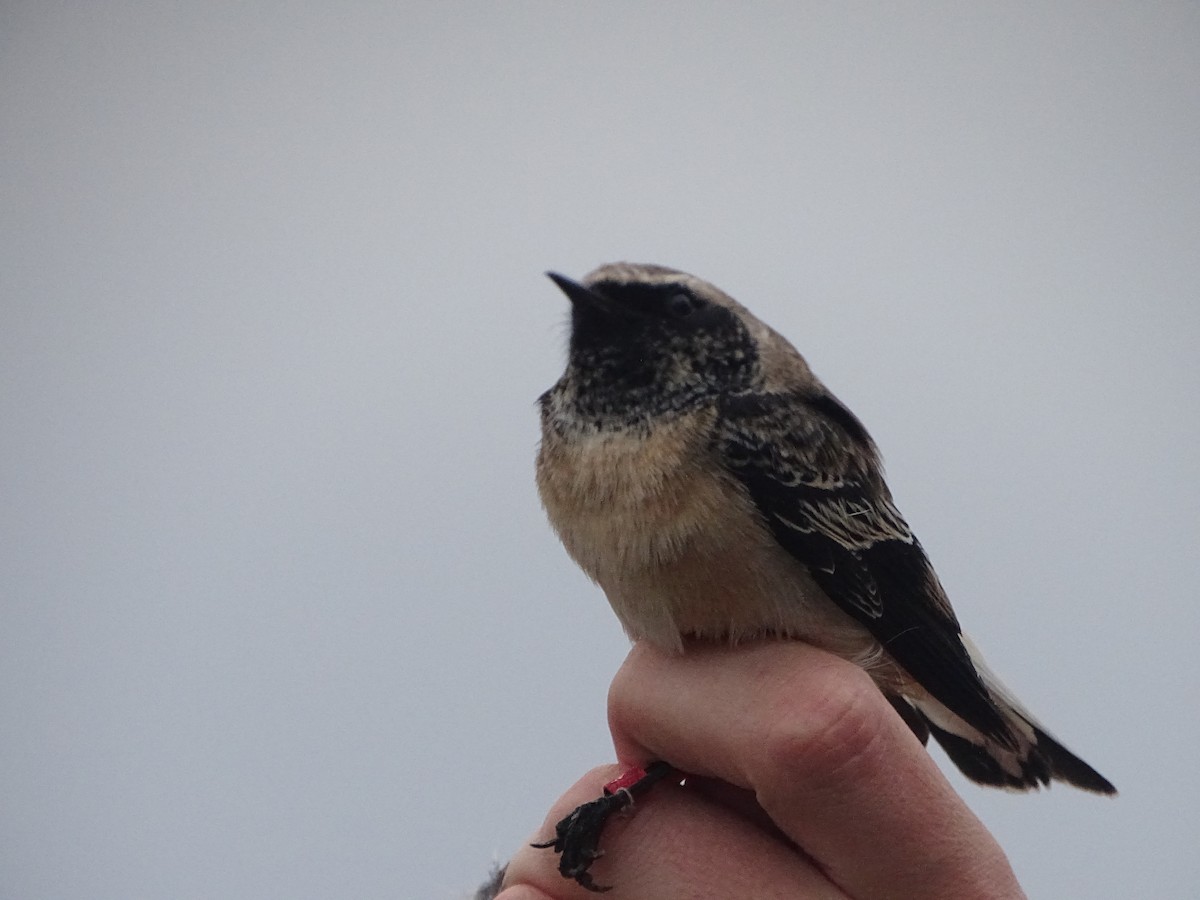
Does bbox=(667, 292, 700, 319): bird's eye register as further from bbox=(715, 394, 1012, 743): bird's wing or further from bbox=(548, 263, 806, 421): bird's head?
bbox=(715, 394, 1012, 743): bird's wing

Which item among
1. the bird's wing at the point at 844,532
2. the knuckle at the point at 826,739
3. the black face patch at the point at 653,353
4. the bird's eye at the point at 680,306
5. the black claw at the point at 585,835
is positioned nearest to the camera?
the knuckle at the point at 826,739

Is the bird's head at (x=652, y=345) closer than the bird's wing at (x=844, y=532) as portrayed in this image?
No

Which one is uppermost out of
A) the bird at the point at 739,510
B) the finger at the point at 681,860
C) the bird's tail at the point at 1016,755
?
the bird at the point at 739,510

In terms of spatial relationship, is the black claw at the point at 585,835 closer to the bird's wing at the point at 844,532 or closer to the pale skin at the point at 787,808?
the pale skin at the point at 787,808

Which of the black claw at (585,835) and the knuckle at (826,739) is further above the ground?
the knuckle at (826,739)

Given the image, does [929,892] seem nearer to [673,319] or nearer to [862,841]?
[862,841]

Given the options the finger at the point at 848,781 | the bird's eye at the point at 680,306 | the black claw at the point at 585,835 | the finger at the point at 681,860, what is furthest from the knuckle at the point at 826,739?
the bird's eye at the point at 680,306

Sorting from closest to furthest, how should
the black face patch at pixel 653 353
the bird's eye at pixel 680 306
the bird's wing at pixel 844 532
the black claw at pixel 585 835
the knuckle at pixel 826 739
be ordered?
the knuckle at pixel 826 739 → the black claw at pixel 585 835 → the bird's wing at pixel 844 532 → the black face patch at pixel 653 353 → the bird's eye at pixel 680 306

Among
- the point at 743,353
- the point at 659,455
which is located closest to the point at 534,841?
the point at 659,455
